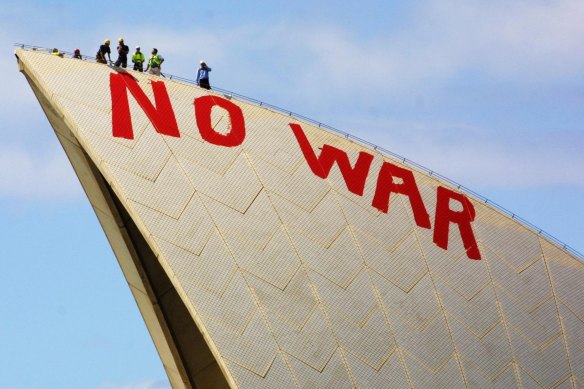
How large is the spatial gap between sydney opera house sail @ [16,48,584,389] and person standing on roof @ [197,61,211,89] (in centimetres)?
76

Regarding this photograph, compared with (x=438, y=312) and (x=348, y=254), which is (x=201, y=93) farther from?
(x=438, y=312)

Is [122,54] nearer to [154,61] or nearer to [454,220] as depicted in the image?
[154,61]

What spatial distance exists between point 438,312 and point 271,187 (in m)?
5.91

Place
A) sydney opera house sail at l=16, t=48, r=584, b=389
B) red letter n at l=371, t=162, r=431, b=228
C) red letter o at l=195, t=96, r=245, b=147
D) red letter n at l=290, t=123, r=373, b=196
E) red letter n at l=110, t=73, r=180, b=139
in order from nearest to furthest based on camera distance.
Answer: sydney opera house sail at l=16, t=48, r=584, b=389
red letter n at l=110, t=73, r=180, b=139
red letter o at l=195, t=96, r=245, b=147
red letter n at l=290, t=123, r=373, b=196
red letter n at l=371, t=162, r=431, b=228

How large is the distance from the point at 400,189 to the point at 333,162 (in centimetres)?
225

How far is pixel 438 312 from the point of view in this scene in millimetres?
49000

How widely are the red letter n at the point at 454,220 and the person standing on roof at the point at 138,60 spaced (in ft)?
30.8

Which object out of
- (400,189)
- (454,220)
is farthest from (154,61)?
(454,220)

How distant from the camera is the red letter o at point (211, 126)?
47.7 meters

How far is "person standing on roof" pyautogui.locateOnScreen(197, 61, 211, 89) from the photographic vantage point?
49312 mm

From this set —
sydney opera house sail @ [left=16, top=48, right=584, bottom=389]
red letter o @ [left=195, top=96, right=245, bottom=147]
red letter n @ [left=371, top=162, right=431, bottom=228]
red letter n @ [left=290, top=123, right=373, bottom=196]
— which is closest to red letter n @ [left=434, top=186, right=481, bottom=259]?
sydney opera house sail @ [left=16, top=48, right=584, bottom=389]

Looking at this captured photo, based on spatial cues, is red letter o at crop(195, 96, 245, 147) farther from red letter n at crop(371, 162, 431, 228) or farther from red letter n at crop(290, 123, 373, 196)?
red letter n at crop(371, 162, 431, 228)

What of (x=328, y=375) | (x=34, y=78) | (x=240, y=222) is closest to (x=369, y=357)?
(x=328, y=375)

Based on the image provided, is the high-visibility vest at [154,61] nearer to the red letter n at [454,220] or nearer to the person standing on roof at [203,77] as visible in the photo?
the person standing on roof at [203,77]
